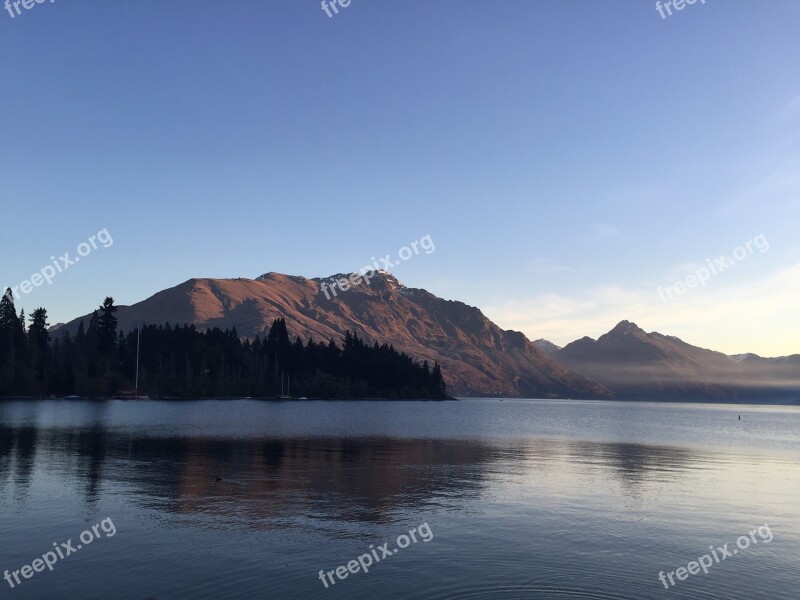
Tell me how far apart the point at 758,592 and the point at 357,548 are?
20435 mm

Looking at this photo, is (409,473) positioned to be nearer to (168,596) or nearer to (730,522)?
(730,522)

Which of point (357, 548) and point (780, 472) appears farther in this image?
point (780, 472)

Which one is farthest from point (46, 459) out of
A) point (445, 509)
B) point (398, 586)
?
point (398, 586)

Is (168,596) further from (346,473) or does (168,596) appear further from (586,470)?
(586,470)

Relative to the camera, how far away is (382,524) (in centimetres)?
4172

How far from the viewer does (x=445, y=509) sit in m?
47.4

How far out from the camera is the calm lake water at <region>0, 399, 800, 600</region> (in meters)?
30.1

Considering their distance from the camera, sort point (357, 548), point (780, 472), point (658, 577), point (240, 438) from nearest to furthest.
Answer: point (658, 577), point (357, 548), point (780, 472), point (240, 438)

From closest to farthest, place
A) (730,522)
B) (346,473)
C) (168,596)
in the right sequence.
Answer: (168,596), (730,522), (346,473)

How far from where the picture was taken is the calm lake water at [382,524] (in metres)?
30.1

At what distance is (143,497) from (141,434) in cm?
6164

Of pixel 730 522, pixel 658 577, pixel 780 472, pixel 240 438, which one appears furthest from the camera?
pixel 240 438

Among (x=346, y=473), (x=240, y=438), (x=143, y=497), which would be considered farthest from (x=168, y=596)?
(x=240, y=438)

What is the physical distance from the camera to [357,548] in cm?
3562
